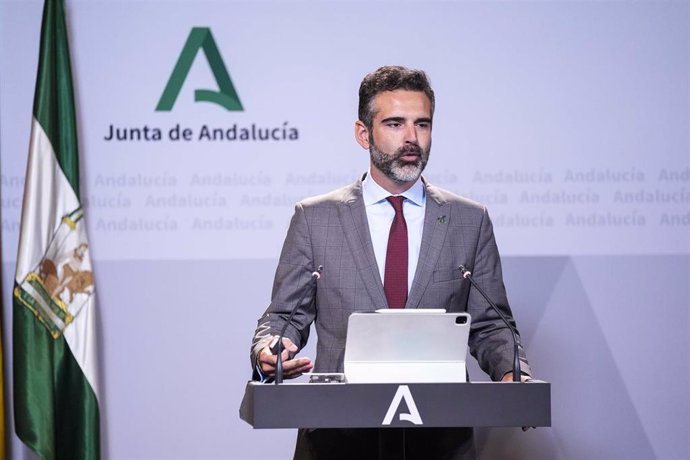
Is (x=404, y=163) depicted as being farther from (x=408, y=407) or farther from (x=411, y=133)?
(x=408, y=407)

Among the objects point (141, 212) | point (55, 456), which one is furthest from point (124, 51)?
point (55, 456)

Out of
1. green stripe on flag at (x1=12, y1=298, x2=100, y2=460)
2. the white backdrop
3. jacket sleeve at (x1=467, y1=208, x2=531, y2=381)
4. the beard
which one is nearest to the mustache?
the beard

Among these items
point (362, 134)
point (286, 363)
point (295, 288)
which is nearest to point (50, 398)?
point (295, 288)

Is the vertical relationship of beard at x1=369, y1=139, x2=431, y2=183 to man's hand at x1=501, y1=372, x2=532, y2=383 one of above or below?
above

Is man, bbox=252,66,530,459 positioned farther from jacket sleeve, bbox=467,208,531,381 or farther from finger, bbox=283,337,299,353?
finger, bbox=283,337,299,353

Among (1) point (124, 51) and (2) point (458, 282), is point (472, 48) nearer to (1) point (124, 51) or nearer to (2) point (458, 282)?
(1) point (124, 51)

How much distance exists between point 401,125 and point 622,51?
8.56 ft

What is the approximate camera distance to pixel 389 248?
10.9 ft

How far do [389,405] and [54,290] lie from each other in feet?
10.4

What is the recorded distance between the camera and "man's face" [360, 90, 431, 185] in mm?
3338

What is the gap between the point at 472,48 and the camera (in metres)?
5.48

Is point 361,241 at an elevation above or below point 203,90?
below

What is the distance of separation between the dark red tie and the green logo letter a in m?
2.26

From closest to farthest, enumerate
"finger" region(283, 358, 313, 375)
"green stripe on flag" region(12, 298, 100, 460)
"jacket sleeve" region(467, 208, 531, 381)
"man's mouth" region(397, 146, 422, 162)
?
"finger" region(283, 358, 313, 375) < "jacket sleeve" region(467, 208, 531, 381) < "man's mouth" region(397, 146, 422, 162) < "green stripe on flag" region(12, 298, 100, 460)
